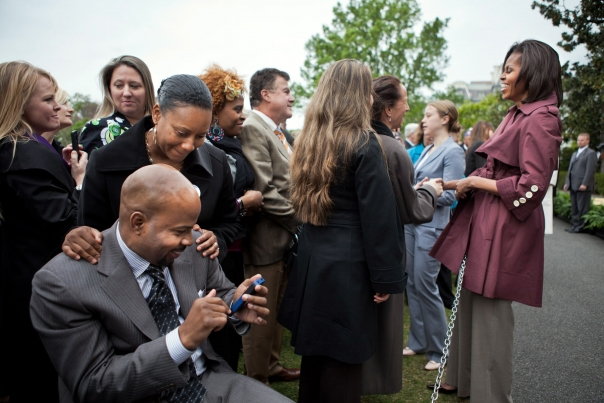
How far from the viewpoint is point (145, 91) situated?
11.4 feet

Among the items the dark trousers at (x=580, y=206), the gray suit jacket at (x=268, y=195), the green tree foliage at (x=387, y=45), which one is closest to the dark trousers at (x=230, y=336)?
the gray suit jacket at (x=268, y=195)

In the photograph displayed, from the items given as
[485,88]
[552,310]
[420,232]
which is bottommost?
[552,310]

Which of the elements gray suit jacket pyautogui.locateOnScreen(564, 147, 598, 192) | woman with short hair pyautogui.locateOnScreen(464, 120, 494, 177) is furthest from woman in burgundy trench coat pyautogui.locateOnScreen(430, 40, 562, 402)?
gray suit jacket pyautogui.locateOnScreen(564, 147, 598, 192)

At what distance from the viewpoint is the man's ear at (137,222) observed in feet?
6.16

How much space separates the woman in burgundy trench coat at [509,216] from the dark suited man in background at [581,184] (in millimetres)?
11484

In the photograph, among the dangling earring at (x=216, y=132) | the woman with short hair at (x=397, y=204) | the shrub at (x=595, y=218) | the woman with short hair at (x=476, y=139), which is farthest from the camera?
the shrub at (x=595, y=218)

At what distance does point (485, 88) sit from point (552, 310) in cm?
13536

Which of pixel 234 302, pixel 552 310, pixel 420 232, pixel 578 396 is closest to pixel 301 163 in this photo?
pixel 234 302

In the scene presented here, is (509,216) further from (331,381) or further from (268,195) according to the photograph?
(268,195)

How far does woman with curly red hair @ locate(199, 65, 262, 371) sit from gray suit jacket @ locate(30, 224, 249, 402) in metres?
1.47

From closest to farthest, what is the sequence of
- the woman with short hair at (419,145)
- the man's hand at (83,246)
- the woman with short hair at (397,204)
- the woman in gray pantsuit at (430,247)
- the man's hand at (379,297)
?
the man's hand at (83,246) → the man's hand at (379,297) → the woman with short hair at (397,204) → the woman in gray pantsuit at (430,247) → the woman with short hair at (419,145)

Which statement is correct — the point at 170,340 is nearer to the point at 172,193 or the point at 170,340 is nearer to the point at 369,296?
the point at 172,193

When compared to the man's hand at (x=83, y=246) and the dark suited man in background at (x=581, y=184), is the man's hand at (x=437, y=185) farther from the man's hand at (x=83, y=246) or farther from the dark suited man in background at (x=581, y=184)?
the dark suited man in background at (x=581, y=184)

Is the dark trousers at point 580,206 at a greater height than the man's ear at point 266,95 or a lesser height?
lesser
